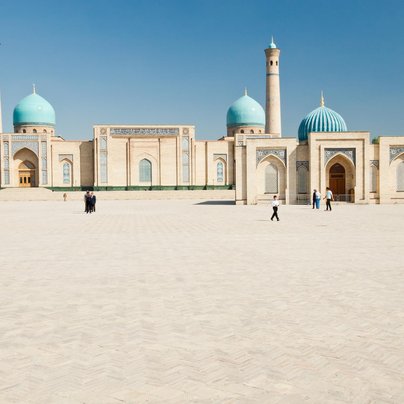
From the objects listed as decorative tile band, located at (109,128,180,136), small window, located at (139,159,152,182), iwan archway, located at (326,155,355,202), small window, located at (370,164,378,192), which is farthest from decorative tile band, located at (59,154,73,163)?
small window, located at (370,164,378,192)

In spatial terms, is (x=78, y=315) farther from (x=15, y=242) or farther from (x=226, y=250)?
(x=15, y=242)

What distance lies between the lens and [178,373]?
3277mm

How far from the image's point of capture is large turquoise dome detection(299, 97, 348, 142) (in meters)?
34.6

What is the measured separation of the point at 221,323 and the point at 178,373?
1.18 m

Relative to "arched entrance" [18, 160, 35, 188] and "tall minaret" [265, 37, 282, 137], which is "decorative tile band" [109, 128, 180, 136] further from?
"tall minaret" [265, 37, 282, 137]

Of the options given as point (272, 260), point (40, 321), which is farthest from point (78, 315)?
point (272, 260)

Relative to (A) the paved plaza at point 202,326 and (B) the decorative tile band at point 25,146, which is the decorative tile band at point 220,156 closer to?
(B) the decorative tile band at point 25,146

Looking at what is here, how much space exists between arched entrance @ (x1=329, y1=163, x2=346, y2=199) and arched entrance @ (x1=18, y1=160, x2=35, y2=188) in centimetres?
2605

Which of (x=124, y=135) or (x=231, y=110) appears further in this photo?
(x=231, y=110)

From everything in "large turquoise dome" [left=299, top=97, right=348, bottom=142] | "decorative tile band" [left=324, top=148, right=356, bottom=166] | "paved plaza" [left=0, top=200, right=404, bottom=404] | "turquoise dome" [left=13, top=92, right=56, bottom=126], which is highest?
"turquoise dome" [left=13, top=92, right=56, bottom=126]

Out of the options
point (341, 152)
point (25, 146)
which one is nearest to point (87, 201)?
point (341, 152)

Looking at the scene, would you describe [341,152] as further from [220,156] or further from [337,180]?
[220,156]

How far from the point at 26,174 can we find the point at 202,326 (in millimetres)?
41035

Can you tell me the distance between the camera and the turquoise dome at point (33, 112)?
4519 centimetres
